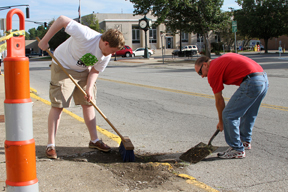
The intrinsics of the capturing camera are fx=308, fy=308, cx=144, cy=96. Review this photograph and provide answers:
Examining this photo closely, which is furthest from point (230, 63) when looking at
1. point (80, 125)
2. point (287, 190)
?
point (80, 125)

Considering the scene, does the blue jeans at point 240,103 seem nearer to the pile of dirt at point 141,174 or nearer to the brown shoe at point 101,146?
the pile of dirt at point 141,174

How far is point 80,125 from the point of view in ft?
16.8

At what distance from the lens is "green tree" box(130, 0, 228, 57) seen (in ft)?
78.1

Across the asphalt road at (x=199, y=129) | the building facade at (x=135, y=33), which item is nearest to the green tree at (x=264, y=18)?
the building facade at (x=135, y=33)

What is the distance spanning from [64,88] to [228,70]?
6.36ft

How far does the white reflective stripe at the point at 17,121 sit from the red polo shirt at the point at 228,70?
2233mm

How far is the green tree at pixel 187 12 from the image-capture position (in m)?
23.8

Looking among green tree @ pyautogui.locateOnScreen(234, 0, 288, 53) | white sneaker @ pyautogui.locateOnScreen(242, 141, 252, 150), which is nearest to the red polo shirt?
white sneaker @ pyautogui.locateOnScreen(242, 141, 252, 150)

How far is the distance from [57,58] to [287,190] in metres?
2.92

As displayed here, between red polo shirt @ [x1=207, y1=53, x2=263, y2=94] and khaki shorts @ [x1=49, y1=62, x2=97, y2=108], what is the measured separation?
1515 mm

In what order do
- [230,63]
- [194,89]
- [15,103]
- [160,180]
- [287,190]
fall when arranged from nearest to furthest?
[15,103]
[287,190]
[160,180]
[230,63]
[194,89]

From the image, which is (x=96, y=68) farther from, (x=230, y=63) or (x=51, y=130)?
(x=230, y=63)

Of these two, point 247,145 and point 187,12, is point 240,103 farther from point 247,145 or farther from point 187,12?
point 187,12

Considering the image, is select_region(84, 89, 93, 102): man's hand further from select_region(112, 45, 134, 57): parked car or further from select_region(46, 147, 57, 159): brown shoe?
select_region(112, 45, 134, 57): parked car
